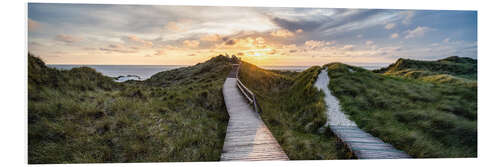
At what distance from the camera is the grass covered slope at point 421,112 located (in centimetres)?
367

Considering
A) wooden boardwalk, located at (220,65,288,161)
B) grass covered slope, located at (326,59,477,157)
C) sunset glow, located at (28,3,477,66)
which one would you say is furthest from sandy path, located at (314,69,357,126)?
wooden boardwalk, located at (220,65,288,161)

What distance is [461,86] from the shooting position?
4.43 m

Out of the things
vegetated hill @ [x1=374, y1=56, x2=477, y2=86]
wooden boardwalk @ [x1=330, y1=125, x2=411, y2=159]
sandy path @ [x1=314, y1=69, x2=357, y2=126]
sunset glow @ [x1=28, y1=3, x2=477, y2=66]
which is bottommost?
wooden boardwalk @ [x1=330, y1=125, x2=411, y2=159]

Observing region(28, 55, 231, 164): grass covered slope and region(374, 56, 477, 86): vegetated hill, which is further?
region(374, 56, 477, 86): vegetated hill

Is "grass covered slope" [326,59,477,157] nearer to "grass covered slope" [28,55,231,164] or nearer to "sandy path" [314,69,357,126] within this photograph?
"sandy path" [314,69,357,126]

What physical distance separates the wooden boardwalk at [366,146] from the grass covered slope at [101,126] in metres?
3.03

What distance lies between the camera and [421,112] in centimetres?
426

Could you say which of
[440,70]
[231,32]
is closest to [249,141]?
[231,32]

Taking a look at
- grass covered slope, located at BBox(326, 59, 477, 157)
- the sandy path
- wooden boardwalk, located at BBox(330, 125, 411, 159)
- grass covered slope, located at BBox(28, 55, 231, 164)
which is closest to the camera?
grass covered slope, located at BBox(28, 55, 231, 164)

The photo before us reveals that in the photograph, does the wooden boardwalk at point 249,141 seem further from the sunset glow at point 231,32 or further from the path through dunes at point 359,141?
the sunset glow at point 231,32

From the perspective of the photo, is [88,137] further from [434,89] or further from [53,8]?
[434,89]

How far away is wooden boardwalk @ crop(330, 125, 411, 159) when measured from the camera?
11.4 feet

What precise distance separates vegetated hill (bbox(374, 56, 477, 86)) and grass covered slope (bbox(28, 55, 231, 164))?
630 cm
